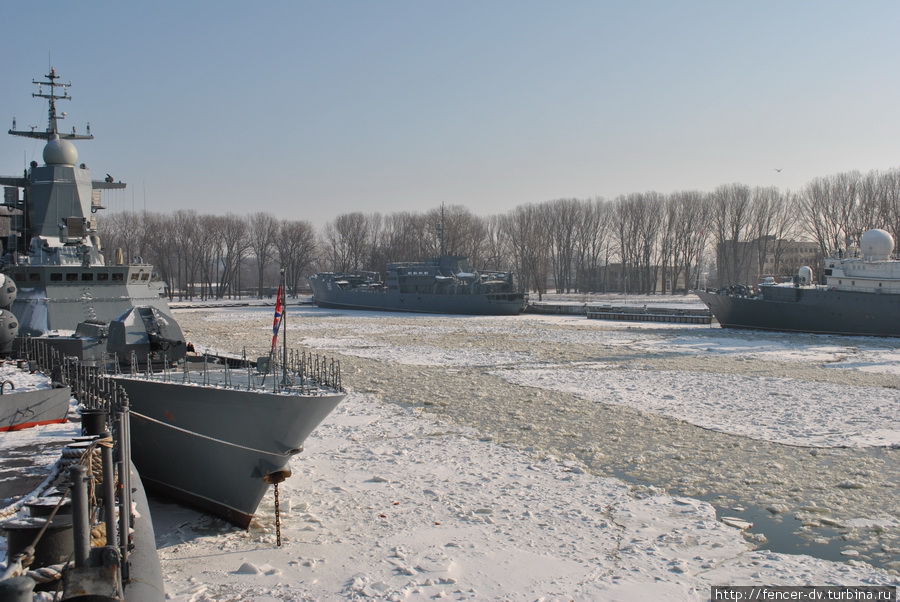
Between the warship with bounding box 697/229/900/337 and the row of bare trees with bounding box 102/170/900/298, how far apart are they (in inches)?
1014

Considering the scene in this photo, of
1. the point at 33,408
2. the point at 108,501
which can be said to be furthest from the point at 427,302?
the point at 108,501

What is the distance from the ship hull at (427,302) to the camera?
5250cm

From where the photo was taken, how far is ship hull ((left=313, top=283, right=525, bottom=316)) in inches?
2067

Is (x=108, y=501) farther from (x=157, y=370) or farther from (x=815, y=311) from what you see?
(x=815, y=311)

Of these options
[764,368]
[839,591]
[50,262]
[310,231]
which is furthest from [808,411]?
[310,231]

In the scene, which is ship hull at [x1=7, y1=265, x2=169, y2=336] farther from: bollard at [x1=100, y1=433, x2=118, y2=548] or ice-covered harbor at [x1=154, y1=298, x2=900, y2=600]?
bollard at [x1=100, y1=433, x2=118, y2=548]

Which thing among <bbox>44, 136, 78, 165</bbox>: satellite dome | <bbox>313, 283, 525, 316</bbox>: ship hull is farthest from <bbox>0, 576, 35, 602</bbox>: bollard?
<bbox>313, 283, 525, 316</bbox>: ship hull

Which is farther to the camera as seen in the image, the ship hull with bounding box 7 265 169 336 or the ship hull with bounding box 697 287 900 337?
the ship hull with bounding box 697 287 900 337

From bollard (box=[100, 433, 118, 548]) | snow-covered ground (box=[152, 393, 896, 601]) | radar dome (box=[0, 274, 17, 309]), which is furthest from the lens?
radar dome (box=[0, 274, 17, 309])

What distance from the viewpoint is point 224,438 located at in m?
8.15

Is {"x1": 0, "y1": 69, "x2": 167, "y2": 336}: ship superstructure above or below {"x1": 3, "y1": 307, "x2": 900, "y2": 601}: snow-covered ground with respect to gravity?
above

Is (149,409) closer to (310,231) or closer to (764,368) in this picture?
(764,368)

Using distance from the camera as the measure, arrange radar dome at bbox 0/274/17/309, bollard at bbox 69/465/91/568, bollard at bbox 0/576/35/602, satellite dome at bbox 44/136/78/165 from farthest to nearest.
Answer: satellite dome at bbox 44/136/78/165
radar dome at bbox 0/274/17/309
bollard at bbox 69/465/91/568
bollard at bbox 0/576/35/602

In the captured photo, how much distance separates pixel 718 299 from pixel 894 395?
2434cm
